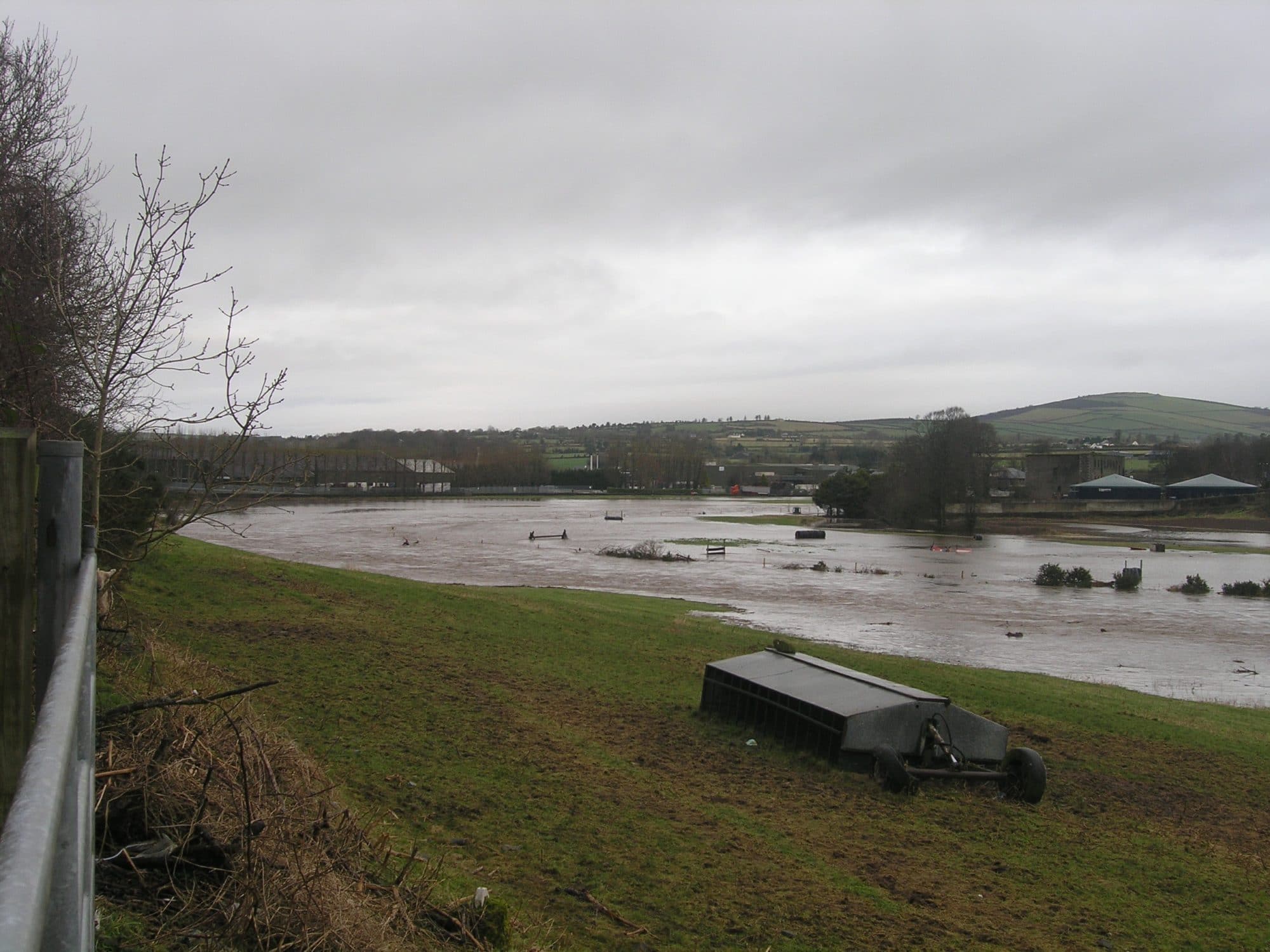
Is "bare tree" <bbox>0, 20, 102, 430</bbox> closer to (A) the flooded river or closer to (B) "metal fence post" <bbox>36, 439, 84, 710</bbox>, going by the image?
→ (B) "metal fence post" <bbox>36, 439, 84, 710</bbox>

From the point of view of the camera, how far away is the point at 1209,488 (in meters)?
114

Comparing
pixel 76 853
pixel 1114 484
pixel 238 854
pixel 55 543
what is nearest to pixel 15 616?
pixel 55 543

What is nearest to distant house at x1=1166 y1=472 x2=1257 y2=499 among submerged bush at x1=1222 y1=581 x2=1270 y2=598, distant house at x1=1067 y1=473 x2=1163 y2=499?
distant house at x1=1067 y1=473 x2=1163 y2=499

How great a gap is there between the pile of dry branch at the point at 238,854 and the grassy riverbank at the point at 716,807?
0.81m

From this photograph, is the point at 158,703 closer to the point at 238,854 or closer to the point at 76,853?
the point at 238,854

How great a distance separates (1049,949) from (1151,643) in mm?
25605

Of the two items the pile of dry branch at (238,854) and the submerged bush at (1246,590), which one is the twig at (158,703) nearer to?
the pile of dry branch at (238,854)

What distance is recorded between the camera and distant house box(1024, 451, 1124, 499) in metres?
124

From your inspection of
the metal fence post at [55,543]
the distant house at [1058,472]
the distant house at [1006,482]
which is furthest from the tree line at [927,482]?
the metal fence post at [55,543]

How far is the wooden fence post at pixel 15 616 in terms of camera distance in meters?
2.41

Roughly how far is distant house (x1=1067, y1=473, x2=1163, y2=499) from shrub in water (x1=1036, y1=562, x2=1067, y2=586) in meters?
76.7

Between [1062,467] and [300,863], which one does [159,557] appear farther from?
[1062,467]

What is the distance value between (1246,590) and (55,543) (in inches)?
1893

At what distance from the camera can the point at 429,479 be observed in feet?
532
